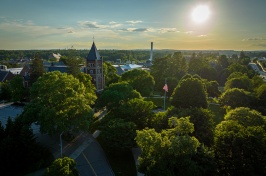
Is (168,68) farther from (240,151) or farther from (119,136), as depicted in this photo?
(240,151)

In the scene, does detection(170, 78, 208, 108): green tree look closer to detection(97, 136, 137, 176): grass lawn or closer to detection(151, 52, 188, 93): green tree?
detection(97, 136, 137, 176): grass lawn

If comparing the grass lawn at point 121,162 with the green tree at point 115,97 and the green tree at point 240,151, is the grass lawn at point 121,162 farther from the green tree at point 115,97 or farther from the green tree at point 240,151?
the green tree at point 240,151

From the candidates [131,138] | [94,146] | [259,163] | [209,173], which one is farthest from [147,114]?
[259,163]

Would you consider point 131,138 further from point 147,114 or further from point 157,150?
point 157,150

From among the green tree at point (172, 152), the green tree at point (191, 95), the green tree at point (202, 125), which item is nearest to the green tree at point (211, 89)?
the green tree at point (191, 95)

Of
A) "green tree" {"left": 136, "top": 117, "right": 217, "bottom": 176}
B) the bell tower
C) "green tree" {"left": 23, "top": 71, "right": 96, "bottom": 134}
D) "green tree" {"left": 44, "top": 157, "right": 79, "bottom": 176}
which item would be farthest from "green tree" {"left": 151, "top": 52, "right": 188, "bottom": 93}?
"green tree" {"left": 44, "top": 157, "right": 79, "bottom": 176}

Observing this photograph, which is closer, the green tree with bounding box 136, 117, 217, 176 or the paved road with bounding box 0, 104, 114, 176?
the green tree with bounding box 136, 117, 217, 176
